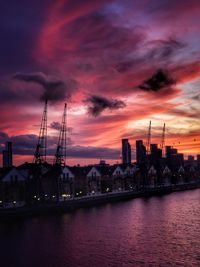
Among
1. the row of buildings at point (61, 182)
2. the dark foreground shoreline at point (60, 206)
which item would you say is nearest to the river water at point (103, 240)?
the dark foreground shoreline at point (60, 206)

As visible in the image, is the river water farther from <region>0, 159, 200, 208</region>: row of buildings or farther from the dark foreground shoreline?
<region>0, 159, 200, 208</region>: row of buildings

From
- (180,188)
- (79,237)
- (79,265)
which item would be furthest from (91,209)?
(180,188)

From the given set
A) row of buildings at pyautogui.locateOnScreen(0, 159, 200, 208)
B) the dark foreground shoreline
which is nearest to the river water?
the dark foreground shoreline

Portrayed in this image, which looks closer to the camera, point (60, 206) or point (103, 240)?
point (103, 240)

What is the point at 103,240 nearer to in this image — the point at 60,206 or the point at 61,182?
the point at 60,206

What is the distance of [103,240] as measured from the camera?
172 ft

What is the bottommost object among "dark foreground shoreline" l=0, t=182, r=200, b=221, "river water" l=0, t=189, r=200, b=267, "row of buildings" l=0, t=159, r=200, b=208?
"river water" l=0, t=189, r=200, b=267

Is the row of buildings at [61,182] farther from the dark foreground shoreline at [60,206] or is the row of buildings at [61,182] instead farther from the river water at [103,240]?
the river water at [103,240]

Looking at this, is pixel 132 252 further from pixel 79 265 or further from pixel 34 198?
pixel 34 198

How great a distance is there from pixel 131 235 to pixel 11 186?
39270 millimetres

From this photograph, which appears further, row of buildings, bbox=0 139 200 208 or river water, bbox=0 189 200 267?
row of buildings, bbox=0 139 200 208

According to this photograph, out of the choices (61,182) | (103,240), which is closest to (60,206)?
(61,182)

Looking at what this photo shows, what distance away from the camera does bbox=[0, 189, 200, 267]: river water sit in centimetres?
4276

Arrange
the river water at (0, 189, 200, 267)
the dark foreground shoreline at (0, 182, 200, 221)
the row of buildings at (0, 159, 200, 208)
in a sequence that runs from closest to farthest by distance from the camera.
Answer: the river water at (0, 189, 200, 267) → the dark foreground shoreline at (0, 182, 200, 221) → the row of buildings at (0, 159, 200, 208)
